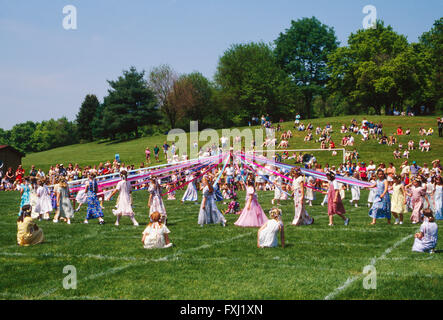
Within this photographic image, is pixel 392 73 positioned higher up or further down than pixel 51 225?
higher up

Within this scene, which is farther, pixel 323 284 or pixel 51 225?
pixel 51 225

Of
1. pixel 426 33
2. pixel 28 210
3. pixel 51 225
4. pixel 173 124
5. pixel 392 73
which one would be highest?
pixel 426 33

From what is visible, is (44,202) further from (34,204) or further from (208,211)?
(208,211)

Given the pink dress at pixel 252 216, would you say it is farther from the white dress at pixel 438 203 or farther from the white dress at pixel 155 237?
the white dress at pixel 438 203

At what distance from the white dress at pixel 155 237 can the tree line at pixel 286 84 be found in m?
60.8

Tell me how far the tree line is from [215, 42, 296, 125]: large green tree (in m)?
0.18

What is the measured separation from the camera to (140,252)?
35.0 feet

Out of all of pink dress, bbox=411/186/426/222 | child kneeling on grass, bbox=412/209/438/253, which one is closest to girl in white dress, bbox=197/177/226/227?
child kneeling on grass, bbox=412/209/438/253

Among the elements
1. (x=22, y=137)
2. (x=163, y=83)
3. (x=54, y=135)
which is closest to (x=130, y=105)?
(x=163, y=83)

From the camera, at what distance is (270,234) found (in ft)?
36.1

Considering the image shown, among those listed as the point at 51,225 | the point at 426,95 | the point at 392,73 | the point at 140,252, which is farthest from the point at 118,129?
the point at 140,252

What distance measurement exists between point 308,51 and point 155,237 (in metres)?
75.4
